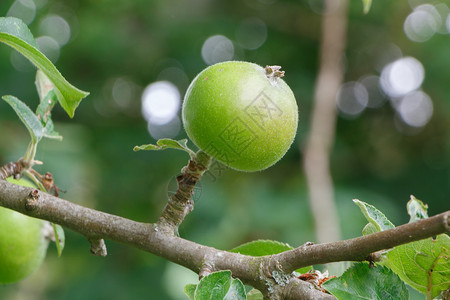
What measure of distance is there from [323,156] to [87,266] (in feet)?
8.61

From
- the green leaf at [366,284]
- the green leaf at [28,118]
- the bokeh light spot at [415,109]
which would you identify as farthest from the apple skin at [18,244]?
the bokeh light spot at [415,109]

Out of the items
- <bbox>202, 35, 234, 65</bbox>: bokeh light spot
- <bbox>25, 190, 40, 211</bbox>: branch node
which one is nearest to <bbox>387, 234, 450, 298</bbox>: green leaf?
<bbox>25, 190, 40, 211</bbox>: branch node

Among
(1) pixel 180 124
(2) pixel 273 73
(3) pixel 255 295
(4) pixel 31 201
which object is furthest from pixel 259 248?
(1) pixel 180 124

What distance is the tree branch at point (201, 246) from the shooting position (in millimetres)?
955

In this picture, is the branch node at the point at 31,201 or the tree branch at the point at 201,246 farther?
the branch node at the point at 31,201

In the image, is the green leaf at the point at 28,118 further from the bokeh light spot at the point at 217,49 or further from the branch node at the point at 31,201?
the bokeh light spot at the point at 217,49

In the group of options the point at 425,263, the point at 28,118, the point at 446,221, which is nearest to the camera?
the point at 446,221

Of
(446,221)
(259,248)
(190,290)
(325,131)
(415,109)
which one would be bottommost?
(190,290)

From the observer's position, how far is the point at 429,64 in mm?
5438

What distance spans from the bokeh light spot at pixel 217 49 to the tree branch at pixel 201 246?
4882mm

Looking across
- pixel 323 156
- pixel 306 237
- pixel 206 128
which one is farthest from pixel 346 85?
pixel 206 128

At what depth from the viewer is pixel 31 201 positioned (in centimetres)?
125

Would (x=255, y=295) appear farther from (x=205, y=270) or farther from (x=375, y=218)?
(x=375, y=218)

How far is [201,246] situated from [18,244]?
2.42 ft
